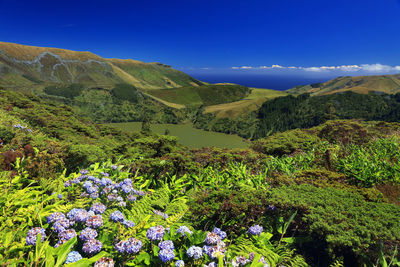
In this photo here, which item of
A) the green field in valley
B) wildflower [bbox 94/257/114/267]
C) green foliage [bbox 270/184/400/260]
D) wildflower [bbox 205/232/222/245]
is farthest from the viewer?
the green field in valley

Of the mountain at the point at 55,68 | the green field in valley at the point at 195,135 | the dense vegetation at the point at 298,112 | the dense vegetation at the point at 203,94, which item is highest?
the mountain at the point at 55,68

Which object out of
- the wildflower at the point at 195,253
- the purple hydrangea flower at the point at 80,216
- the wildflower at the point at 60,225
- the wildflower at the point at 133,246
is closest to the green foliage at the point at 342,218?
the wildflower at the point at 195,253

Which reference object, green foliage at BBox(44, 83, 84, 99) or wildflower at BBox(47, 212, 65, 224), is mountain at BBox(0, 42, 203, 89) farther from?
wildflower at BBox(47, 212, 65, 224)

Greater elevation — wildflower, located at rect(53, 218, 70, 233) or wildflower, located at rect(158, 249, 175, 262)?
wildflower, located at rect(53, 218, 70, 233)

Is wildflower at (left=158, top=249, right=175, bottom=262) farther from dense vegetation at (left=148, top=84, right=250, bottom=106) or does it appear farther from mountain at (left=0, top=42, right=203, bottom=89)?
mountain at (left=0, top=42, right=203, bottom=89)

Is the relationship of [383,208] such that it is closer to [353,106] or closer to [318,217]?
[318,217]

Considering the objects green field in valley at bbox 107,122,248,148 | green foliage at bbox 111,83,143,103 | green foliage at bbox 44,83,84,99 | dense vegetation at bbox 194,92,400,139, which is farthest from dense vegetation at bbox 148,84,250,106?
green foliage at bbox 44,83,84,99

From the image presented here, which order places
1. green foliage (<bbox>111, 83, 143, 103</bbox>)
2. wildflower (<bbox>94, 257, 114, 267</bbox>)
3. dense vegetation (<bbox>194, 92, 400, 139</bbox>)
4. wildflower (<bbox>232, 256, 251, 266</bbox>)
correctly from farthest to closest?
1. green foliage (<bbox>111, 83, 143, 103</bbox>)
2. dense vegetation (<bbox>194, 92, 400, 139</bbox>)
3. wildflower (<bbox>232, 256, 251, 266</bbox>)
4. wildflower (<bbox>94, 257, 114, 267</bbox>)

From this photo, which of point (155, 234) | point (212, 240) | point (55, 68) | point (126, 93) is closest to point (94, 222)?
point (155, 234)

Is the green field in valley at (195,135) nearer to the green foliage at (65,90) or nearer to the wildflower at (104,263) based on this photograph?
the green foliage at (65,90)

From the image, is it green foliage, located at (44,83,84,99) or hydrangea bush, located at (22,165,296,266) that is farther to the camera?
green foliage, located at (44,83,84,99)

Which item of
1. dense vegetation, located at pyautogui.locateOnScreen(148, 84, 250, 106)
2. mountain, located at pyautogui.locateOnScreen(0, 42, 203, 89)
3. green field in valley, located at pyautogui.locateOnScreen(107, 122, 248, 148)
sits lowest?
green field in valley, located at pyautogui.locateOnScreen(107, 122, 248, 148)

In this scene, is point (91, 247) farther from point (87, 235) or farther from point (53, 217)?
point (53, 217)

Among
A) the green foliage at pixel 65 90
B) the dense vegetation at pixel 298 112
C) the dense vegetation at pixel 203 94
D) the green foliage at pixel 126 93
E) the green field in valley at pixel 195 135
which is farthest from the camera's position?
the dense vegetation at pixel 203 94
